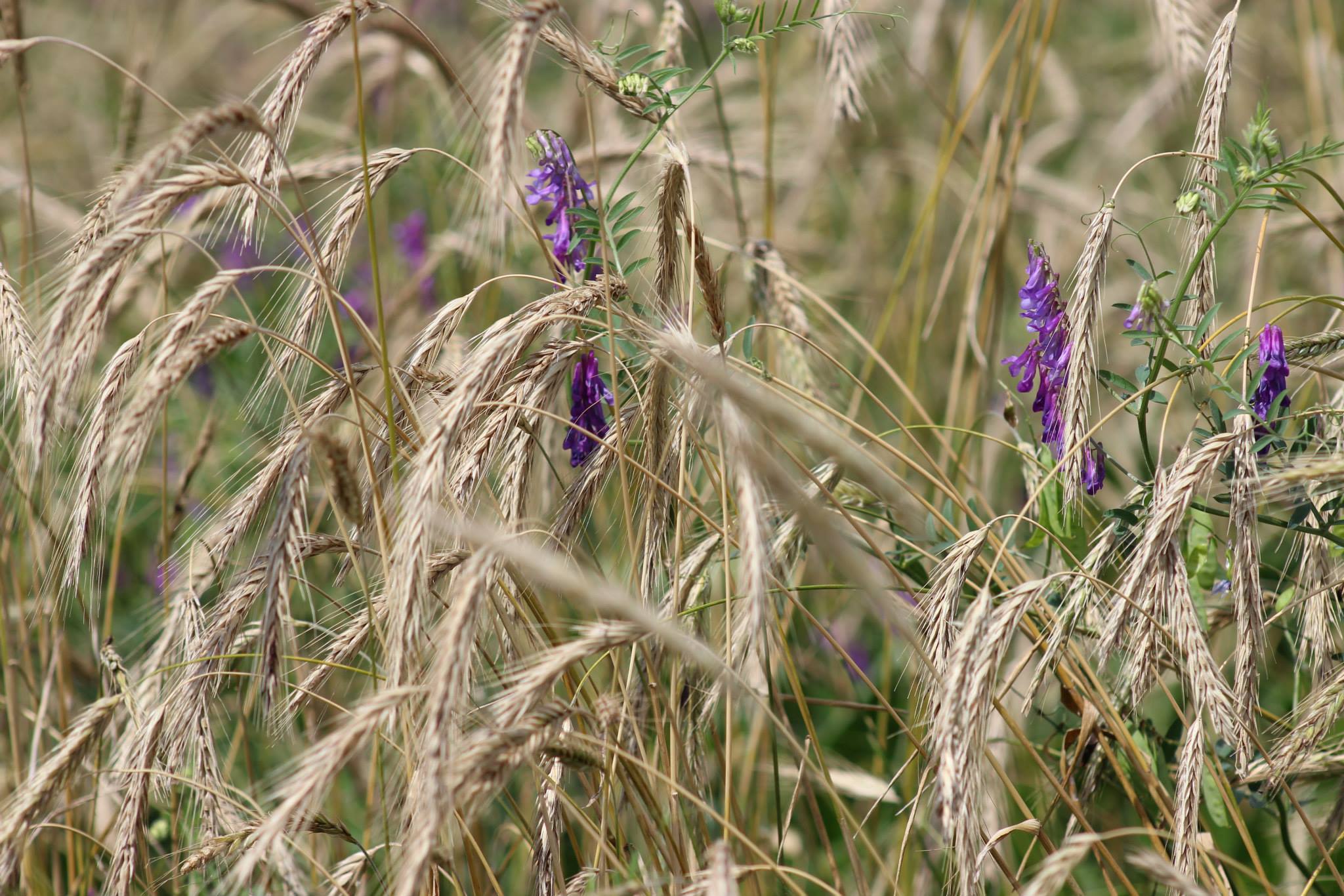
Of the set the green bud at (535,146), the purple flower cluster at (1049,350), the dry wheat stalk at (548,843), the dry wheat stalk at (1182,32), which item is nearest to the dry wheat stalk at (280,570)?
the dry wheat stalk at (548,843)

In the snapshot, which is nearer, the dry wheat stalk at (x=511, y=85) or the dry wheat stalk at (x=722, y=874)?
the dry wheat stalk at (x=722, y=874)

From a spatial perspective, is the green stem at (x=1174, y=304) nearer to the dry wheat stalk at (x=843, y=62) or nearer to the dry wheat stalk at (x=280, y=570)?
the dry wheat stalk at (x=843, y=62)

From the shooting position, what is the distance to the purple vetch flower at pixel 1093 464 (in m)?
1.53

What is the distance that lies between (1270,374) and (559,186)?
1.07 metres

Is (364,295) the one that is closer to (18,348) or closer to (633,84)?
(18,348)

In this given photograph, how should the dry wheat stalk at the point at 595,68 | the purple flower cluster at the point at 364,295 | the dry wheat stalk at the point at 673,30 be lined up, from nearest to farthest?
the dry wheat stalk at the point at 595,68 → the dry wheat stalk at the point at 673,30 → the purple flower cluster at the point at 364,295

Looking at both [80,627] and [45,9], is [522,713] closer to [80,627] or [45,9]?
[80,627]

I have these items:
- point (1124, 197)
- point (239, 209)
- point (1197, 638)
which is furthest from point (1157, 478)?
point (1124, 197)

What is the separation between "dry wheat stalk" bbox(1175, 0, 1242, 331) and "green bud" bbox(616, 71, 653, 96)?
0.81 metres

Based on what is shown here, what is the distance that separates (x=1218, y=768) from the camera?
1477 millimetres

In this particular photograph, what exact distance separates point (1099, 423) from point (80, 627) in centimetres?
295

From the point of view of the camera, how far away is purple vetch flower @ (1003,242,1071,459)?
1.54 meters

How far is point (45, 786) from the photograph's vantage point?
1337 millimetres

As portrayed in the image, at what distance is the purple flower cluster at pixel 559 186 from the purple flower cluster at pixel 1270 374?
0.99m
